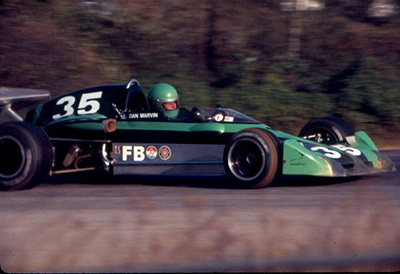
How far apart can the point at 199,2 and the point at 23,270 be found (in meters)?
15.3

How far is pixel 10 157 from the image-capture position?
29.0ft

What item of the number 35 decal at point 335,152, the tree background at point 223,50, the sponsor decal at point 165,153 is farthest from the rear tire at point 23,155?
the tree background at point 223,50

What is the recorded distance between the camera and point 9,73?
17.2m

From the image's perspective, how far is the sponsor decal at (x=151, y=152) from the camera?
9008 mm

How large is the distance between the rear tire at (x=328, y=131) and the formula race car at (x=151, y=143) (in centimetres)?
1

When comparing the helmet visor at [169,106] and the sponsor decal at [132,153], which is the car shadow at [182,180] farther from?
the helmet visor at [169,106]

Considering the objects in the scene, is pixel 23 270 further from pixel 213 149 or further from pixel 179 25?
pixel 179 25

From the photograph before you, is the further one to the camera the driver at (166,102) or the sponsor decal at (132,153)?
the driver at (166,102)

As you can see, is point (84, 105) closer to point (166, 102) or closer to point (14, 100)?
point (14, 100)

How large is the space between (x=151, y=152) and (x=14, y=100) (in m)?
1.80

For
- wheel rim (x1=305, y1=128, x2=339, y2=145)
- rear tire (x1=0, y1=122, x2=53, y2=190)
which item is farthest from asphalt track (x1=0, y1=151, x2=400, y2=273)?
wheel rim (x1=305, y1=128, x2=339, y2=145)

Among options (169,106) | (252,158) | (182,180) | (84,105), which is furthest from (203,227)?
(84,105)

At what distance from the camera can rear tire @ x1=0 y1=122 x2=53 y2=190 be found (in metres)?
8.60

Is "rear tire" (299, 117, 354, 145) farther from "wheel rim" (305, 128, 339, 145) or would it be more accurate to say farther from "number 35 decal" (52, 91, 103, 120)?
"number 35 decal" (52, 91, 103, 120)
